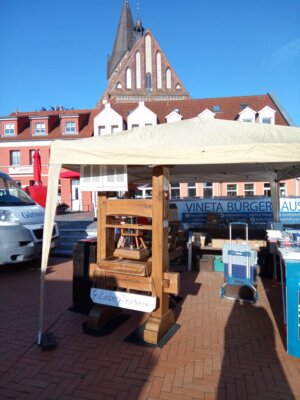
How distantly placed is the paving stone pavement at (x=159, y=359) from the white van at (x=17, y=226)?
163cm

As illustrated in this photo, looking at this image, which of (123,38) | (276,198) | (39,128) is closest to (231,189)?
(39,128)

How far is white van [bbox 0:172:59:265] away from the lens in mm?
6488

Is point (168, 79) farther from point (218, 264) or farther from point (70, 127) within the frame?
point (218, 264)

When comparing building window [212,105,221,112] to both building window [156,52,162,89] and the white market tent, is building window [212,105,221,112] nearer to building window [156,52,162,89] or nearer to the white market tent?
building window [156,52,162,89]

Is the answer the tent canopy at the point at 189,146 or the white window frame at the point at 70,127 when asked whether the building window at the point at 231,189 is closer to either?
the white window frame at the point at 70,127

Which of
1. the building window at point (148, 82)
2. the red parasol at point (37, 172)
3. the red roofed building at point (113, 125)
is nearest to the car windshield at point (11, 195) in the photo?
the red parasol at point (37, 172)

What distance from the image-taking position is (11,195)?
24.3 feet

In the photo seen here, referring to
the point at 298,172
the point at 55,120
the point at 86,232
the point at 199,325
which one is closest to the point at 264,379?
the point at 199,325

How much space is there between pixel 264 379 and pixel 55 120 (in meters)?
32.4

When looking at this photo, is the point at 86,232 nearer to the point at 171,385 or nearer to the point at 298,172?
the point at 298,172

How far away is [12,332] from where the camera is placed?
4.07 metres

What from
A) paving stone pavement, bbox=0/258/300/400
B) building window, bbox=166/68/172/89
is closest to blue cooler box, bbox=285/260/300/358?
paving stone pavement, bbox=0/258/300/400

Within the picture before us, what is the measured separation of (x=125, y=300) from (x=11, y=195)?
16.0 feet

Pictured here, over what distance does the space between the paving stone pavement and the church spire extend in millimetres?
66054
